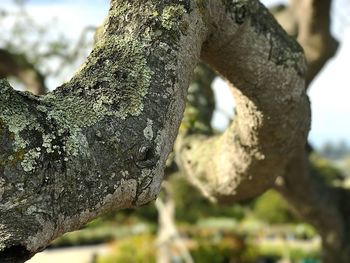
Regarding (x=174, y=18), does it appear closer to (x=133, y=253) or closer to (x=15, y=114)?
(x=15, y=114)

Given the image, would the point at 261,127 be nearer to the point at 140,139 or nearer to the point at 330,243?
the point at 140,139

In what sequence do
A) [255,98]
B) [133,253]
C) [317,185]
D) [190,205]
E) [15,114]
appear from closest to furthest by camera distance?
[15,114]
[255,98]
[317,185]
[133,253]
[190,205]

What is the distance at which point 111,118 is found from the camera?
6.37 feet

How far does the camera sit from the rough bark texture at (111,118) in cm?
167

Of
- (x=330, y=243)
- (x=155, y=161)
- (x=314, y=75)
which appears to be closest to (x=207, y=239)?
(x=330, y=243)

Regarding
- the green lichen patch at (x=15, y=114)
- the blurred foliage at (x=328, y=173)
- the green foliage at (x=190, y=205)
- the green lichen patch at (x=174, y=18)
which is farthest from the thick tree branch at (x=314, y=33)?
the green foliage at (x=190, y=205)

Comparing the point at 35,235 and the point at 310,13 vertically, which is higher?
the point at 310,13

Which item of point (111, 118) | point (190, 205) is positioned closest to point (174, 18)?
point (111, 118)

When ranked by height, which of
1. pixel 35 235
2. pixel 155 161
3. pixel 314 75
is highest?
pixel 314 75

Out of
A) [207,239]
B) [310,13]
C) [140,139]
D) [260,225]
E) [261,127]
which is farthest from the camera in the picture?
[260,225]

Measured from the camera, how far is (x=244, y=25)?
9.75 feet

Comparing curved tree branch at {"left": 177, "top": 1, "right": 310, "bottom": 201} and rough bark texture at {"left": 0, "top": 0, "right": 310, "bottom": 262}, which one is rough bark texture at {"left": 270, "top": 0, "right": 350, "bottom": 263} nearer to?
curved tree branch at {"left": 177, "top": 1, "right": 310, "bottom": 201}

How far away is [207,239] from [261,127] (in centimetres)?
1454

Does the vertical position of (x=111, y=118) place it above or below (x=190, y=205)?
below
